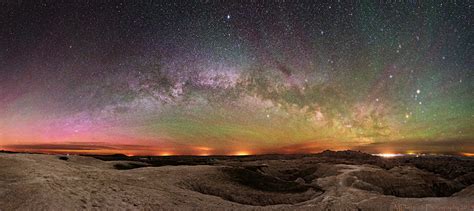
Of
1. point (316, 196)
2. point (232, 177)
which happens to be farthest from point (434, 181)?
point (232, 177)

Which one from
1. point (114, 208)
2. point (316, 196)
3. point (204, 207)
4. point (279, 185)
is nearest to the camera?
point (114, 208)

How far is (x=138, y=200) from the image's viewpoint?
639 inches

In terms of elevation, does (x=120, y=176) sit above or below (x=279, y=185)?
above

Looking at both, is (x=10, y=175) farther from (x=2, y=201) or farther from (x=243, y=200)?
(x=243, y=200)

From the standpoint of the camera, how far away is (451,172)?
4853 cm

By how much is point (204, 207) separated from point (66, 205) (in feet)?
24.7

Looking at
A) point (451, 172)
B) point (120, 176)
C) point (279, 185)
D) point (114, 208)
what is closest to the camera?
point (114, 208)

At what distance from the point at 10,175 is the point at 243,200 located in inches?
626

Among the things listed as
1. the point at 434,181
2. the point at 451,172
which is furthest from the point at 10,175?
the point at 451,172

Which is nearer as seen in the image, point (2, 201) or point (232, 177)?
point (2, 201)

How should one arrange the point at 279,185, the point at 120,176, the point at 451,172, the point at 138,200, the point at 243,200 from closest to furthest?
1. the point at 138,200
2. the point at 120,176
3. the point at 243,200
4. the point at 279,185
5. the point at 451,172

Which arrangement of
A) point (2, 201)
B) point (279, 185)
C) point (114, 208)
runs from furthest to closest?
1. point (279, 185)
2. point (114, 208)
3. point (2, 201)

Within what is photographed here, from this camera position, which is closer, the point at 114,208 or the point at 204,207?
the point at 114,208

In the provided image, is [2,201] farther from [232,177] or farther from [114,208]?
[232,177]
